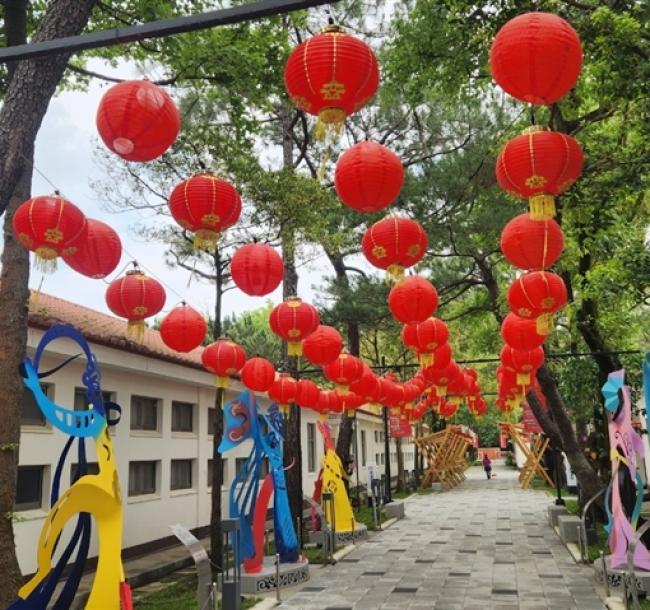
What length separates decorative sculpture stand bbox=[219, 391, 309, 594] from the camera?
1031 centimetres

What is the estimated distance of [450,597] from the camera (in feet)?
31.1

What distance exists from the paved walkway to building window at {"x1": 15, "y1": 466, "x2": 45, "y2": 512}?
4753mm

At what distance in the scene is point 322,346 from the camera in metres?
11.3

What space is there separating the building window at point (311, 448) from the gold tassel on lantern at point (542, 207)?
22292 mm

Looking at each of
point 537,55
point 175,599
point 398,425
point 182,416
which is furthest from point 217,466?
point 398,425

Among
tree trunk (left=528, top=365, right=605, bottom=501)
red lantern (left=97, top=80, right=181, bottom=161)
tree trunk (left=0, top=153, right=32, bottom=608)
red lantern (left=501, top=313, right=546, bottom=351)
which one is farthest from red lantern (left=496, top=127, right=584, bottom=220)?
tree trunk (left=528, top=365, right=605, bottom=501)

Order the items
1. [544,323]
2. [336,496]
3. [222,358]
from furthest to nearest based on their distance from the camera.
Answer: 1. [336,496]
2. [222,358]
3. [544,323]

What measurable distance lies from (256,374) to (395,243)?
5449 mm

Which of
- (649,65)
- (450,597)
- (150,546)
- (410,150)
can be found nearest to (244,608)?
(450,597)

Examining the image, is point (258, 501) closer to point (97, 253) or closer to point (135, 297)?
point (135, 297)

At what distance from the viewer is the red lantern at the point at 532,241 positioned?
7281mm

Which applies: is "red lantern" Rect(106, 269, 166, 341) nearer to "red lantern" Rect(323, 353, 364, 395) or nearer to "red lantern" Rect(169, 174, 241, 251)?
"red lantern" Rect(169, 174, 241, 251)

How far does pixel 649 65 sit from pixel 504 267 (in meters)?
13.2

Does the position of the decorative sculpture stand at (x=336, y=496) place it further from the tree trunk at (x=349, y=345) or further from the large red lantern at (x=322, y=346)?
the large red lantern at (x=322, y=346)
